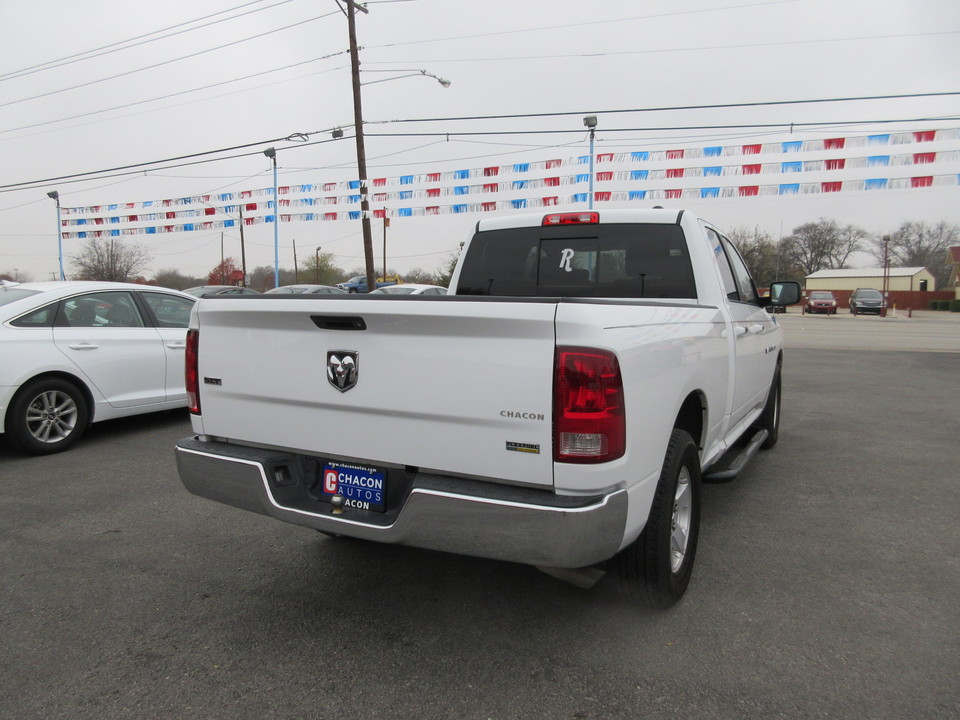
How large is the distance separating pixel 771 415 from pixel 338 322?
4.56m

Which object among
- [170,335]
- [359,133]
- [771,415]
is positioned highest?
[359,133]

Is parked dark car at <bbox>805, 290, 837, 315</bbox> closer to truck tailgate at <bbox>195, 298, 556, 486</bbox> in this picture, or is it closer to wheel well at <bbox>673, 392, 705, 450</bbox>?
wheel well at <bbox>673, 392, 705, 450</bbox>

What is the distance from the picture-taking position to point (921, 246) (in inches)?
3440

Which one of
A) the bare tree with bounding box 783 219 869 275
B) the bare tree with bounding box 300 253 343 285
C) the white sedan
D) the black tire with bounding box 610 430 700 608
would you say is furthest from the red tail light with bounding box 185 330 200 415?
the bare tree with bounding box 783 219 869 275

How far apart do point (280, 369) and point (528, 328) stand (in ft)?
3.80

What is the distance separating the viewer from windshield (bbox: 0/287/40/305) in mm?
5796

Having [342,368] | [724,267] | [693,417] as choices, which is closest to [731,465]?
[693,417]

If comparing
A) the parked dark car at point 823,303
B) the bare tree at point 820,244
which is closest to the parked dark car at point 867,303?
the parked dark car at point 823,303

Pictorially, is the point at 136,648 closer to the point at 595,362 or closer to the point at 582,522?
the point at 582,522

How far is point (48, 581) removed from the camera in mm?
3250

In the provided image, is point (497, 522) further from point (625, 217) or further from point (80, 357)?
point (80, 357)

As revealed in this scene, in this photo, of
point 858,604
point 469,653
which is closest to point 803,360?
point 858,604

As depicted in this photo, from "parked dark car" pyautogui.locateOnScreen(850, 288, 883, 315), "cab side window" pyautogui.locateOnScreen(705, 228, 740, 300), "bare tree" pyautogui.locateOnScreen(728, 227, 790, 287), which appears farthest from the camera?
"bare tree" pyautogui.locateOnScreen(728, 227, 790, 287)

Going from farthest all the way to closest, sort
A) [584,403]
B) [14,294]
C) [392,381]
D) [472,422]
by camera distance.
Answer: [14,294] < [392,381] < [472,422] < [584,403]
